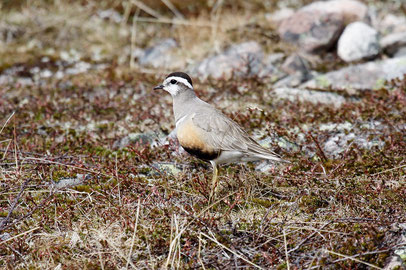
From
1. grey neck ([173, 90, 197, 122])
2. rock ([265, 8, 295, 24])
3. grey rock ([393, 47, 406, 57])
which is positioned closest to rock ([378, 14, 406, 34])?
grey rock ([393, 47, 406, 57])

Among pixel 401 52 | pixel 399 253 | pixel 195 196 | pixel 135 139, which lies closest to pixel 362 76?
pixel 401 52

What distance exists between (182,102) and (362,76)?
15.7 feet

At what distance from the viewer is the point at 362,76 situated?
10250mm

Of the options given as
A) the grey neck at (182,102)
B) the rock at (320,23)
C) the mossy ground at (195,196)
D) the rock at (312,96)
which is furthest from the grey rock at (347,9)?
the grey neck at (182,102)

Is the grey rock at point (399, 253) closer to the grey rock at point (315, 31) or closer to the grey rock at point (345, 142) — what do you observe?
the grey rock at point (345, 142)

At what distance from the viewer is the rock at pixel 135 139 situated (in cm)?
832

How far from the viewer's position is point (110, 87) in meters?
11.0

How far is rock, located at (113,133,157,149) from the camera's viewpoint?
27.3ft

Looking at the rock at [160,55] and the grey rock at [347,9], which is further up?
the grey rock at [347,9]

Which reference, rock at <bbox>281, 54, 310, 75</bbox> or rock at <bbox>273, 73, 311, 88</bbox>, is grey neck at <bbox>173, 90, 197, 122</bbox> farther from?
rock at <bbox>281, 54, 310, 75</bbox>

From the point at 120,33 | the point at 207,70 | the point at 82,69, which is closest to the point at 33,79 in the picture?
the point at 82,69

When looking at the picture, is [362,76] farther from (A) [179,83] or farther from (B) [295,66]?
(A) [179,83]

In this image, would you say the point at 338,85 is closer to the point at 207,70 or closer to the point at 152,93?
the point at 207,70

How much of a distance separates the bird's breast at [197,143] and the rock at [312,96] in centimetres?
339
